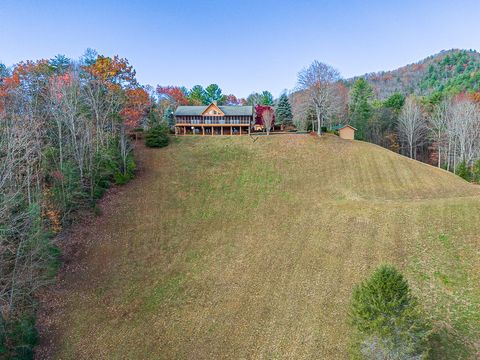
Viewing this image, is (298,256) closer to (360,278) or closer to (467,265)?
(360,278)

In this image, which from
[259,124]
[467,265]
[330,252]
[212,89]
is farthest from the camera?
[212,89]

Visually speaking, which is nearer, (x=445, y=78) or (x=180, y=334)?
(x=180, y=334)

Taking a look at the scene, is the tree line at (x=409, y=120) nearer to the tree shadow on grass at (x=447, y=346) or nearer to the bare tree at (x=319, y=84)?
the bare tree at (x=319, y=84)

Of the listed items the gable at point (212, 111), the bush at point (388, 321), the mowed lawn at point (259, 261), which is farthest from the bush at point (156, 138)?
the bush at point (388, 321)

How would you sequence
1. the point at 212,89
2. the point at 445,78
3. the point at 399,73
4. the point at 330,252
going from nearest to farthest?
the point at 330,252 → the point at 212,89 → the point at 445,78 → the point at 399,73

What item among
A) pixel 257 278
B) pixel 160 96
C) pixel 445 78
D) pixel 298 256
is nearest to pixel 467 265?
pixel 298 256

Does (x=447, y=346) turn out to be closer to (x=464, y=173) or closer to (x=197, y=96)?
(x=464, y=173)

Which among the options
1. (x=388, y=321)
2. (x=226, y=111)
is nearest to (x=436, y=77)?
(x=226, y=111)
